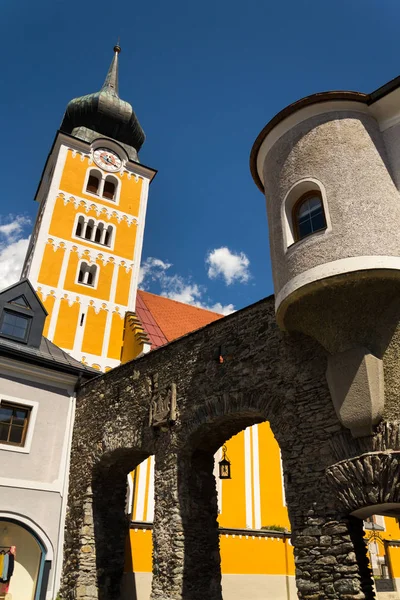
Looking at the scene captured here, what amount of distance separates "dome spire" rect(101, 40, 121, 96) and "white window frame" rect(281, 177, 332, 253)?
2612cm

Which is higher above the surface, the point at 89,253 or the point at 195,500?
the point at 89,253

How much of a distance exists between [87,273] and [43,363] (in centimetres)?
1030

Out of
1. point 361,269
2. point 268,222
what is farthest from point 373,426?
point 268,222

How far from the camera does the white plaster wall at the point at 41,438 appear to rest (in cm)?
1193

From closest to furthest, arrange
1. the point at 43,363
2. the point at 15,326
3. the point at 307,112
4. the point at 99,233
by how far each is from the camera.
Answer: the point at 307,112
the point at 43,363
the point at 15,326
the point at 99,233

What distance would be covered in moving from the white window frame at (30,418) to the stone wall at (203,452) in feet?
3.69

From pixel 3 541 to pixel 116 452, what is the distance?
12.2ft

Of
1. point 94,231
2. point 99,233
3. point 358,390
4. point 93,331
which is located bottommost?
point 358,390

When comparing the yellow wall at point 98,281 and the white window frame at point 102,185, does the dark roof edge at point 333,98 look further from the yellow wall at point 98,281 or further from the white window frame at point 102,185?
the white window frame at point 102,185

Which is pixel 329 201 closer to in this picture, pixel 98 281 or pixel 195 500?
pixel 195 500

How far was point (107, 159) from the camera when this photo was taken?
26.9m

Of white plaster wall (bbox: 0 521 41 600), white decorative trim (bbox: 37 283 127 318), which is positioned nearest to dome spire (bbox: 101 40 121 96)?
white decorative trim (bbox: 37 283 127 318)

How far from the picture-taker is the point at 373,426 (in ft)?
22.0

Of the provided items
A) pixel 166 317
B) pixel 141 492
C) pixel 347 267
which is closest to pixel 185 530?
pixel 347 267
